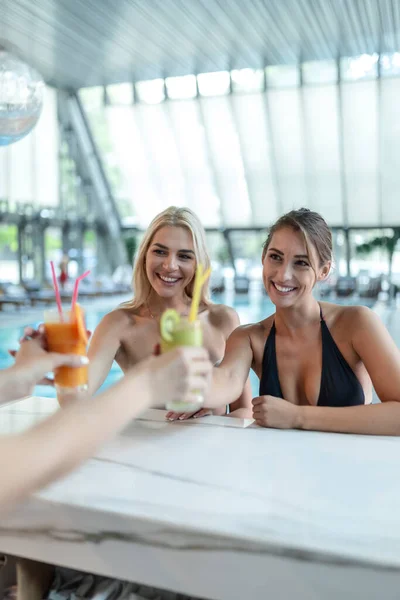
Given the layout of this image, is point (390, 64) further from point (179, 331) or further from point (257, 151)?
point (179, 331)

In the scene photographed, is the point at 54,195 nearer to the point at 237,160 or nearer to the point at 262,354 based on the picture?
the point at 237,160

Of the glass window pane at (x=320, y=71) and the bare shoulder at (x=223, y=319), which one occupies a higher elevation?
the glass window pane at (x=320, y=71)

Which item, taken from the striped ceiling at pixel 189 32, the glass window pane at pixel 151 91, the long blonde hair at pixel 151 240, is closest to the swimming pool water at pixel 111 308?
the long blonde hair at pixel 151 240

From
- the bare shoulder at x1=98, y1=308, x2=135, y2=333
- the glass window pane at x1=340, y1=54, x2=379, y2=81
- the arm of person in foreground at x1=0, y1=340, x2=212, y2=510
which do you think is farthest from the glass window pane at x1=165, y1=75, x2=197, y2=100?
the arm of person in foreground at x1=0, y1=340, x2=212, y2=510

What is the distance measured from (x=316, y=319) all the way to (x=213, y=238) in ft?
54.4

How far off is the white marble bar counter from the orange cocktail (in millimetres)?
177

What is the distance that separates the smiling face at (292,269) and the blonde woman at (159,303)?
404mm

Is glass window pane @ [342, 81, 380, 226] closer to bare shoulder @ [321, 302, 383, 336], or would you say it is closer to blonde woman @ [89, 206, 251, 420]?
blonde woman @ [89, 206, 251, 420]

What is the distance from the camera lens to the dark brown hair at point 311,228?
200 centimetres

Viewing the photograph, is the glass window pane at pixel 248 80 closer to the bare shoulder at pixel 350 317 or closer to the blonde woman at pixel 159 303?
the blonde woman at pixel 159 303

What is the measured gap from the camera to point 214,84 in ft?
52.7

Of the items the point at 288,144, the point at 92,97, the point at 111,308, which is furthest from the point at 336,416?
the point at 92,97

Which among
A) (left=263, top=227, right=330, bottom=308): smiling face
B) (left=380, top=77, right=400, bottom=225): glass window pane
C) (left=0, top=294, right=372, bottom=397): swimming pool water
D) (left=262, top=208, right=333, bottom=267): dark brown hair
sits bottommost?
(left=0, top=294, right=372, bottom=397): swimming pool water

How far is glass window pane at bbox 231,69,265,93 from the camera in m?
15.5
